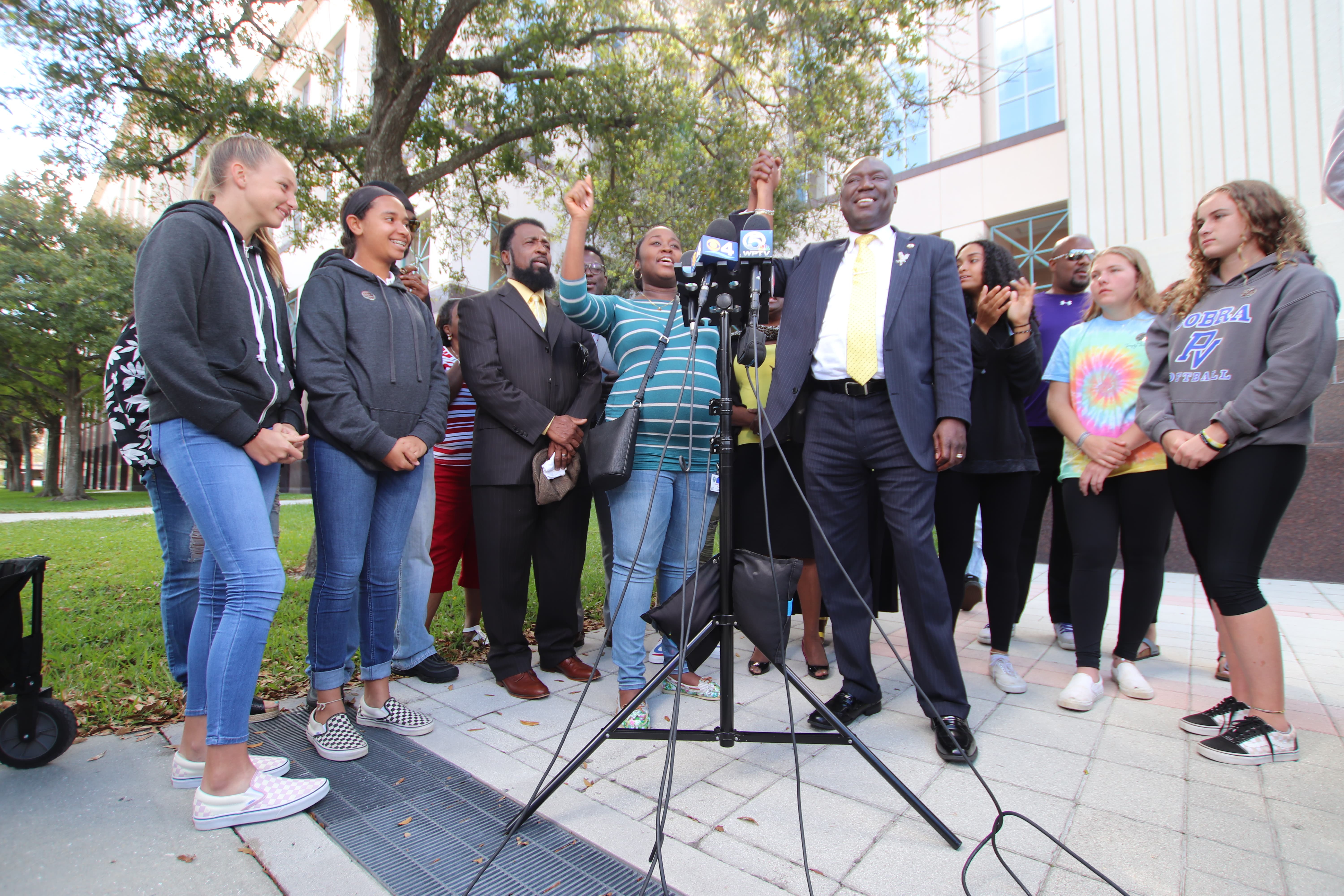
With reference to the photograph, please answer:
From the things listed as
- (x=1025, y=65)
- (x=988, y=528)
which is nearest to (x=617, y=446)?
(x=988, y=528)

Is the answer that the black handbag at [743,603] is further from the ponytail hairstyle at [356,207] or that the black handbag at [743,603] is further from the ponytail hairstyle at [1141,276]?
the ponytail hairstyle at [1141,276]

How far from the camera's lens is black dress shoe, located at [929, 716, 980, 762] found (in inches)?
101

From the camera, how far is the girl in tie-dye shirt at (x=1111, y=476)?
10.9 ft

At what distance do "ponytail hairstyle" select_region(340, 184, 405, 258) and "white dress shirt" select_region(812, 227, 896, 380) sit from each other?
1894mm

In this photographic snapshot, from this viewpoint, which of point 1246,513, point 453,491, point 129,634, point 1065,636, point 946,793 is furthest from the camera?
point 129,634

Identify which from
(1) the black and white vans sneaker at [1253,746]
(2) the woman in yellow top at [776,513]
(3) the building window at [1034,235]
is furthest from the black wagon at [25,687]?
(3) the building window at [1034,235]

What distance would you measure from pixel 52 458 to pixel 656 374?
32.2m

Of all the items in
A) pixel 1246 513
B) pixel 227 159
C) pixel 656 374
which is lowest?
pixel 1246 513

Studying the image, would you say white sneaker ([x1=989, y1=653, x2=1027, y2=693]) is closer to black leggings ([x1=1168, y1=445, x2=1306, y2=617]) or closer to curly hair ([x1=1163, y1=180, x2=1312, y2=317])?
black leggings ([x1=1168, y1=445, x2=1306, y2=617])

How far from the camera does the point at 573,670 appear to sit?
3.59m

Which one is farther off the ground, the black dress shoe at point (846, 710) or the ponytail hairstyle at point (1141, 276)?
the ponytail hairstyle at point (1141, 276)

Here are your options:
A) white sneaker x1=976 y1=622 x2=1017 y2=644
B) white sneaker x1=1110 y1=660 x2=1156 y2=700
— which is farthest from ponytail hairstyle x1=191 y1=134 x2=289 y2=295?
white sneaker x1=976 y1=622 x2=1017 y2=644

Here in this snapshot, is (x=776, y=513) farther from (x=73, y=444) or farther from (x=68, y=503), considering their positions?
(x=73, y=444)

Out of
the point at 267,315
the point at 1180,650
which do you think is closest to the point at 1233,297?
the point at 1180,650
